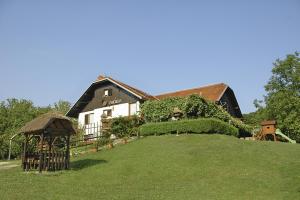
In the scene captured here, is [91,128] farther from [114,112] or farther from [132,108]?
[132,108]

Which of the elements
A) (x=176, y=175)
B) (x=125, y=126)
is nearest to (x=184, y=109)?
(x=125, y=126)

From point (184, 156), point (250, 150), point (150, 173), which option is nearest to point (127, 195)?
point (150, 173)

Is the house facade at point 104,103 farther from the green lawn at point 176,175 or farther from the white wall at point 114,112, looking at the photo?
the green lawn at point 176,175

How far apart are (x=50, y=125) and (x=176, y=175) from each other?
30.5 feet

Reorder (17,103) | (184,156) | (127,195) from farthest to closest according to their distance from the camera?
(17,103) → (184,156) → (127,195)

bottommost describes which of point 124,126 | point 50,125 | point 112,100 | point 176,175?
point 176,175

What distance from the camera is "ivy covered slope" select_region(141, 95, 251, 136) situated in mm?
38125

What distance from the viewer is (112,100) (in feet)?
152

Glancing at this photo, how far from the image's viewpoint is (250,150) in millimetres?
27016

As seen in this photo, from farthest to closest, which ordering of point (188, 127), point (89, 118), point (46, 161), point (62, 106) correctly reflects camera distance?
point (62, 106) < point (89, 118) < point (188, 127) < point (46, 161)

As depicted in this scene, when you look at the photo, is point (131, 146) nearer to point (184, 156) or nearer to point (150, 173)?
point (184, 156)

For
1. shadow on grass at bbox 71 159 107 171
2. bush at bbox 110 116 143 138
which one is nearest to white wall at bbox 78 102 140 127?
bush at bbox 110 116 143 138

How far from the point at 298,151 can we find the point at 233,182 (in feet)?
31.6

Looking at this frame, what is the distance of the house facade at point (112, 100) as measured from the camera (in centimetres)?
4466
